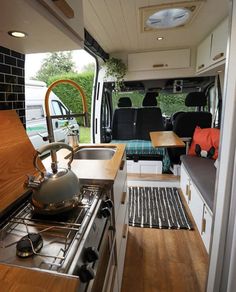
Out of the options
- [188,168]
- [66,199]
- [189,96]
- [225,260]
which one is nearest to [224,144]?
[225,260]

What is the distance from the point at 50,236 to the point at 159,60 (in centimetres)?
333

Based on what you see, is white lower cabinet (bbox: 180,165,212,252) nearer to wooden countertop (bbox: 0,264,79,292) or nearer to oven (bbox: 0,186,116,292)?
oven (bbox: 0,186,116,292)

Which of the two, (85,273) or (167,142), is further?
(167,142)

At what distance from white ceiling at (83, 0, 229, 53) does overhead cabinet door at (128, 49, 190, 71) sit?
0.10 meters

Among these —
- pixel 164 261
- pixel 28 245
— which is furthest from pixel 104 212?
pixel 164 261

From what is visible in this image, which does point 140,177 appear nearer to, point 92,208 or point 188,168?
point 188,168

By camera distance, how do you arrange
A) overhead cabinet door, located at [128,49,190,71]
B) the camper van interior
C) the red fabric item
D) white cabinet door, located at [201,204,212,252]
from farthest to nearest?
overhead cabinet door, located at [128,49,190,71], the red fabric item, white cabinet door, located at [201,204,212,252], the camper van interior

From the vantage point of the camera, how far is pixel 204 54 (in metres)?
2.83

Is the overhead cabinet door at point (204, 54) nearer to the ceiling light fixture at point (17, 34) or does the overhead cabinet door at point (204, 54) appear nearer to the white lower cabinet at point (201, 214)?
the white lower cabinet at point (201, 214)

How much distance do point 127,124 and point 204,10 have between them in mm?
2277

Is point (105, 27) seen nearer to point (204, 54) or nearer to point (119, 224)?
point (204, 54)

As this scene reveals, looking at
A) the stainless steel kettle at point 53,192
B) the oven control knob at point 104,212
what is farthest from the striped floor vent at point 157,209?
the stainless steel kettle at point 53,192

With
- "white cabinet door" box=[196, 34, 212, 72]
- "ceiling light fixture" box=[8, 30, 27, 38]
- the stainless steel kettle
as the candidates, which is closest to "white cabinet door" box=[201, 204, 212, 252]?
the stainless steel kettle

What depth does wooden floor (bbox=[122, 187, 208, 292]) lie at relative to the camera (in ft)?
4.78
